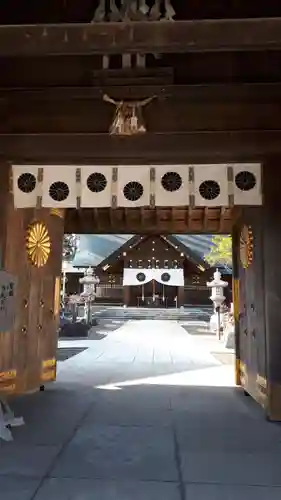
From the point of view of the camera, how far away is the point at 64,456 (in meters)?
3.11

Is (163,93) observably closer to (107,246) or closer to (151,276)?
(151,276)

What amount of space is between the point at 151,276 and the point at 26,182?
1031 inches

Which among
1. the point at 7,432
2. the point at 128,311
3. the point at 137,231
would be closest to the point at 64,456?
the point at 7,432

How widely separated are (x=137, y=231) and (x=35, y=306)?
8.15 feet

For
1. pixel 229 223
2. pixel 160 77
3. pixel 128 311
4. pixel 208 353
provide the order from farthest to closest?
1. pixel 128 311
2. pixel 208 353
3. pixel 229 223
4. pixel 160 77

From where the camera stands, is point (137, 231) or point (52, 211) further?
point (137, 231)

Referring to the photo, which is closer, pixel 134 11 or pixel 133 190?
pixel 134 11

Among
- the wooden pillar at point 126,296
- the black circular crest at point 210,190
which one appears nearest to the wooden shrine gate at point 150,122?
the black circular crest at point 210,190

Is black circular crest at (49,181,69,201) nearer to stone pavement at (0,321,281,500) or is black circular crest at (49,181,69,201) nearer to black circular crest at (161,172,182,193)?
black circular crest at (161,172,182,193)

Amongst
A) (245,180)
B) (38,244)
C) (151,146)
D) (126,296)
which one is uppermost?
(151,146)

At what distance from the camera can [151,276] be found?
3091cm

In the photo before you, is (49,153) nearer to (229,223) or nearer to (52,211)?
(52,211)

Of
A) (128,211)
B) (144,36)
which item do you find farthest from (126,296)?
(144,36)

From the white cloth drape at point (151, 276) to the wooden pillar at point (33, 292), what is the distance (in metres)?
23.9
